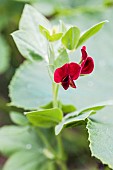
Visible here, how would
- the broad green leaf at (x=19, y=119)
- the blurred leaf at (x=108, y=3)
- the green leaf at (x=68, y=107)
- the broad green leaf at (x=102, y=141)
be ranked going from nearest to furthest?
the broad green leaf at (x=102, y=141), the green leaf at (x=68, y=107), the broad green leaf at (x=19, y=119), the blurred leaf at (x=108, y=3)

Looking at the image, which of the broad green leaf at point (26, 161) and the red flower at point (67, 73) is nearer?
the red flower at point (67, 73)

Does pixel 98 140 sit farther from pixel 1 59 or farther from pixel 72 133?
pixel 1 59

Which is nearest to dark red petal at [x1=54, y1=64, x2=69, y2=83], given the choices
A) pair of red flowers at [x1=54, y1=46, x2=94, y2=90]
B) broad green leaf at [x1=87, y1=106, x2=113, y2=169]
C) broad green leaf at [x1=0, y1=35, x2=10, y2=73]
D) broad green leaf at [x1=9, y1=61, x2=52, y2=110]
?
pair of red flowers at [x1=54, y1=46, x2=94, y2=90]

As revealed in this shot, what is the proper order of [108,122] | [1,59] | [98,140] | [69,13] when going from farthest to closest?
[1,59]
[69,13]
[108,122]
[98,140]

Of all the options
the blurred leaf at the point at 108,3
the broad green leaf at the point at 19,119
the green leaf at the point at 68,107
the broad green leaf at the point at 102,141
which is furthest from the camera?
the blurred leaf at the point at 108,3

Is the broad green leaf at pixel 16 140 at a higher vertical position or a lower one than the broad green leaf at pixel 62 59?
lower

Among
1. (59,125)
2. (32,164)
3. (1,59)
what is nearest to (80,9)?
(1,59)

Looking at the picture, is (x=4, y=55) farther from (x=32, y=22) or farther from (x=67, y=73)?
(x=67, y=73)

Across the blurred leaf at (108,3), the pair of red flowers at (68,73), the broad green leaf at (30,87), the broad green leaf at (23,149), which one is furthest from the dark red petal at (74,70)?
the blurred leaf at (108,3)

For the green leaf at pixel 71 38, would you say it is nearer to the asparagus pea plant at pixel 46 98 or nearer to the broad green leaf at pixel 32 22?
the asparagus pea plant at pixel 46 98
